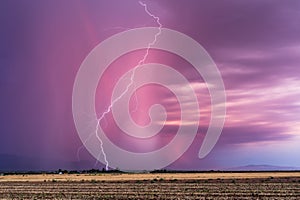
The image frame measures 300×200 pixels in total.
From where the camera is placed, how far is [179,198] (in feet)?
144

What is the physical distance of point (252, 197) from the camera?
43.8 m

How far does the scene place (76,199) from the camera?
4572 cm

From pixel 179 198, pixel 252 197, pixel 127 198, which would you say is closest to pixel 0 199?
pixel 127 198

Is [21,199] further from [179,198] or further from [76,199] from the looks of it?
[179,198]

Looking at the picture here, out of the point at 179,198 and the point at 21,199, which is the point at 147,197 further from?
the point at 21,199

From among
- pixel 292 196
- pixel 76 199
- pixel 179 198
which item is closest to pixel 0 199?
pixel 76 199

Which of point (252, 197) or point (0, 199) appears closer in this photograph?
point (252, 197)

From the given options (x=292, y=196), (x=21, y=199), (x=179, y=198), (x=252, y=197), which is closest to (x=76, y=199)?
(x=21, y=199)

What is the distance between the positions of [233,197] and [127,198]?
31.3 feet

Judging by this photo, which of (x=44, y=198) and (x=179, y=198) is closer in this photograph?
(x=179, y=198)

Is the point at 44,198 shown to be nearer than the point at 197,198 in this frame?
No

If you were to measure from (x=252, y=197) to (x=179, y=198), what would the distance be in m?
6.45

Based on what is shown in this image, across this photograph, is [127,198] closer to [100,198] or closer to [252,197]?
[100,198]

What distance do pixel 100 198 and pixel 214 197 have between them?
34.5 ft
